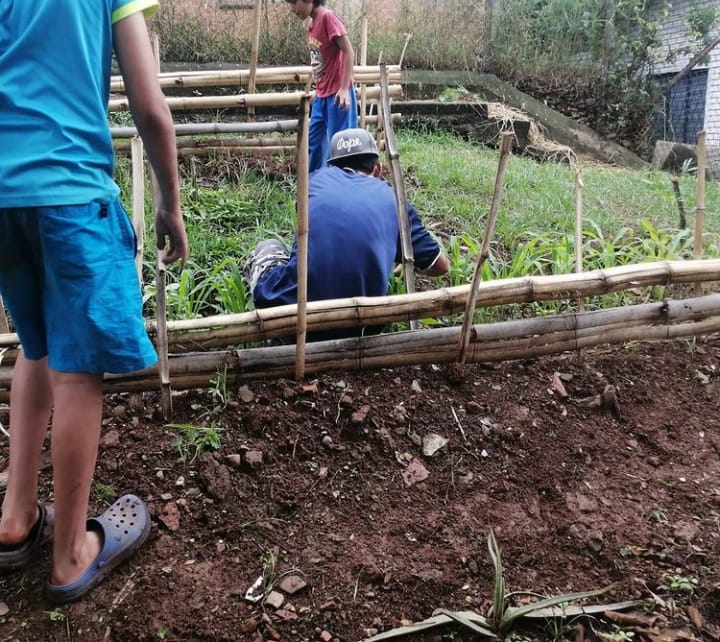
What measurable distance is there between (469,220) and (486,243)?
80.0 inches

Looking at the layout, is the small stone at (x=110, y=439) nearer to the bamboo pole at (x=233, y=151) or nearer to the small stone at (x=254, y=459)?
the small stone at (x=254, y=459)

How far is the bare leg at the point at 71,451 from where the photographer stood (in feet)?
4.70

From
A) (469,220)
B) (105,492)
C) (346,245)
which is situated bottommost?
(105,492)

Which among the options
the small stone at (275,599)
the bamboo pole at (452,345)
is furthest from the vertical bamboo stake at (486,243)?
the small stone at (275,599)

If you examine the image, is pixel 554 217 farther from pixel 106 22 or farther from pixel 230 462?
pixel 106 22

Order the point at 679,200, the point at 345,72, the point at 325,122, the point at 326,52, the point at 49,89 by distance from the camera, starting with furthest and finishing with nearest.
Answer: the point at 325,122
the point at 326,52
the point at 345,72
the point at 679,200
the point at 49,89

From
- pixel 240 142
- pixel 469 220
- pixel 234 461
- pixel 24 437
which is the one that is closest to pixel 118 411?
pixel 234 461

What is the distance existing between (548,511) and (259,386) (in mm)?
1058

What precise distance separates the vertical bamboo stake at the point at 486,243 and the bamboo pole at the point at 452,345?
0.04 m

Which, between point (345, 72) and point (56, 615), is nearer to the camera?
point (56, 615)

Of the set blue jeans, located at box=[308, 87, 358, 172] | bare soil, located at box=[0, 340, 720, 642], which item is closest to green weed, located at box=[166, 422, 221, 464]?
bare soil, located at box=[0, 340, 720, 642]

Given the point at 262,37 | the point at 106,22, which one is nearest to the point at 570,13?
the point at 262,37

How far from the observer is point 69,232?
1.35 metres

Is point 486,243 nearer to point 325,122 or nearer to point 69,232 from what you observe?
point 69,232
